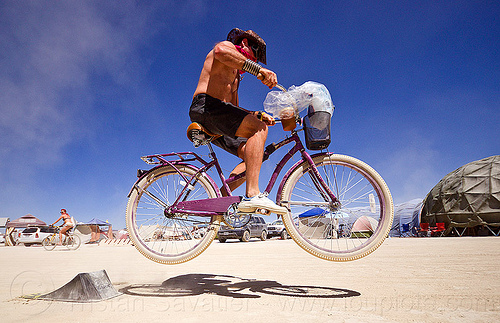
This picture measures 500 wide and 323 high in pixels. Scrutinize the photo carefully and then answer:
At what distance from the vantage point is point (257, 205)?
9.48 feet

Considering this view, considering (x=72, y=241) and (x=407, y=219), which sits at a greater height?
(x=407, y=219)

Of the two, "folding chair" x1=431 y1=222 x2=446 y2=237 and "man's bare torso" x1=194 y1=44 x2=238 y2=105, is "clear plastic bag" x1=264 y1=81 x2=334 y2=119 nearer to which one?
"man's bare torso" x1=194 y1=44 x2=238 y2=105

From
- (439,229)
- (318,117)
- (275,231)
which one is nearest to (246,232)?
(275,231)

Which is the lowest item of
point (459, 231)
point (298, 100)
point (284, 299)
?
point (459, 231)

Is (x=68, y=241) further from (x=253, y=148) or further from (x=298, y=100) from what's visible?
(x=298, y=100)

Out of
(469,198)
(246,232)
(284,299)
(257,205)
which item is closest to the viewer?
(284,299)

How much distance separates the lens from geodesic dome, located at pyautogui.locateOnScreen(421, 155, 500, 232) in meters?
20.4

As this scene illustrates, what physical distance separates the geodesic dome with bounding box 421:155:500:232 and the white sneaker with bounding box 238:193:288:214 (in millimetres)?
23962

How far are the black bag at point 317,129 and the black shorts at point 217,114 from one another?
730mm

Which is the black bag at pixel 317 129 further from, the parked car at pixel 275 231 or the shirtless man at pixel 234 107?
the parked car at pixel 275 231

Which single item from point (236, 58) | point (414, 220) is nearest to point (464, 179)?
point (414, 220)

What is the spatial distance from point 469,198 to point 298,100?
24370 mm

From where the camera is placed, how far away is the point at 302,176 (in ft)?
11.1

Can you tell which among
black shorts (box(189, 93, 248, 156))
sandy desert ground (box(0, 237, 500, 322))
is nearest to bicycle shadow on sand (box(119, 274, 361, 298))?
sandy desert ground (box(0, 237, 500, 322))
